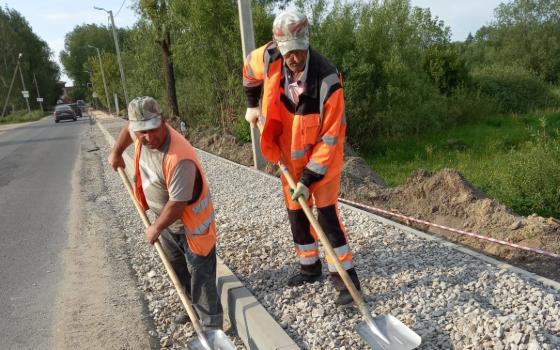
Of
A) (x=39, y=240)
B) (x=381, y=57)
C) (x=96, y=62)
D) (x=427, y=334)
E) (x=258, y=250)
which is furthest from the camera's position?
(x=96, y=62)

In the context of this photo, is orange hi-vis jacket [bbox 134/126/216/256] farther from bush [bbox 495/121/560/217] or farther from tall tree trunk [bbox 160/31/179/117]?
tall tree trunk [bbox 160/31/179/117]

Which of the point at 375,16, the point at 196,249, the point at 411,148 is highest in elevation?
the point at 375,16

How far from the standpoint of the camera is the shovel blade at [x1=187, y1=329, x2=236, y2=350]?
9.29ft

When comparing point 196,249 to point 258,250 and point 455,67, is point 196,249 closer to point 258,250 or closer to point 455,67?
point 258,250

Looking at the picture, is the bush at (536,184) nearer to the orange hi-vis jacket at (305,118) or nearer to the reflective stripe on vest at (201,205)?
the orange hi-vis jacket at (305,118)

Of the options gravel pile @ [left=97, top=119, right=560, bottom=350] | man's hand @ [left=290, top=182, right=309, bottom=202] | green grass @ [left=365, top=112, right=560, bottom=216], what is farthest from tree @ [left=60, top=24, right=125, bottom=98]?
man's hand @ [left=290, top=182, right=309, bottom=202]

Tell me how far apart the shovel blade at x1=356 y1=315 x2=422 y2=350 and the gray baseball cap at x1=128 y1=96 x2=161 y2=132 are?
1.78m

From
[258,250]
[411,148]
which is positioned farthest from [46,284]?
[411,148]

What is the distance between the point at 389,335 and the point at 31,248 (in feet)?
15.3

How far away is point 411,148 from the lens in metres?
12.8

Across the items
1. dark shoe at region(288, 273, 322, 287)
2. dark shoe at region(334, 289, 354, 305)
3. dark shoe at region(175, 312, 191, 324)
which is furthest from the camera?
dark shoe at region(288, 273, 322, 287)

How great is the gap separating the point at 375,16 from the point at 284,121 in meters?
9.79

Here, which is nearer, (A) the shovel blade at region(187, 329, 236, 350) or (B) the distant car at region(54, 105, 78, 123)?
(A) the shovel blade at region(187, 329, 236, 350)

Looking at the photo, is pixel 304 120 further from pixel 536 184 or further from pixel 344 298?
pixel 536 184
